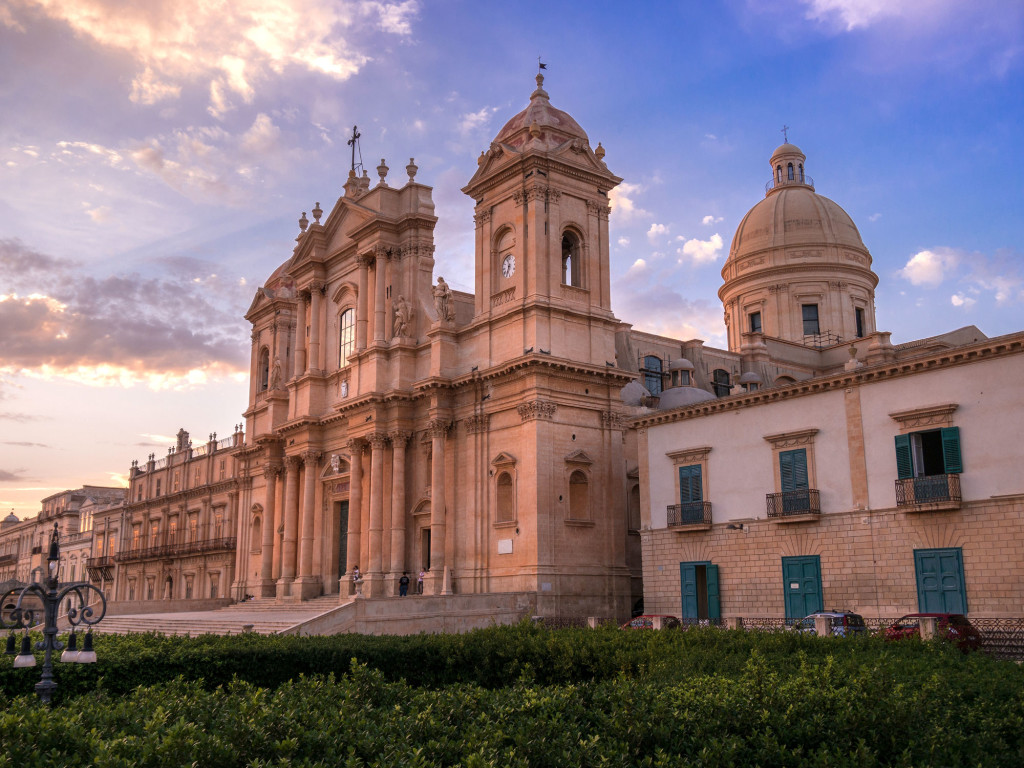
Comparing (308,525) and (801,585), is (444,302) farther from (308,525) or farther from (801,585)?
(801,585)

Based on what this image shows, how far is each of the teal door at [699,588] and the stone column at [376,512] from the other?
1260 cm

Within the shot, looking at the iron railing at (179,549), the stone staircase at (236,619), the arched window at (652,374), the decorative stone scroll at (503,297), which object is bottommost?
the stone staircase at (236,619)

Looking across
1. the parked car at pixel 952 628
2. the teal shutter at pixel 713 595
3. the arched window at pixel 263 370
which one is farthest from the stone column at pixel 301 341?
the parked car at pixel 952 628

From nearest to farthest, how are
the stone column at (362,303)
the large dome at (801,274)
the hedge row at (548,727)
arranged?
the hedge row at (548,727), the stone column at (362,303), the large dome at (801,274)

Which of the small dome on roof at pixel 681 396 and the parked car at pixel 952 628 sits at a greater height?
the small dome on roof at pixel 681 396

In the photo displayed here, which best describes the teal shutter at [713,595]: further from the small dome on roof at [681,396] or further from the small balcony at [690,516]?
the small dome on roof at [681,396]

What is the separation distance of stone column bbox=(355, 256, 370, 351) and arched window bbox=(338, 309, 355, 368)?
1357 millimetres

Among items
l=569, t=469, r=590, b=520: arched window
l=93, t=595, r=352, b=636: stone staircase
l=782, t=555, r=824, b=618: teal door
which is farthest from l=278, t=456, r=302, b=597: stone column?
l=782, t=555, r=824, b=618: teal door

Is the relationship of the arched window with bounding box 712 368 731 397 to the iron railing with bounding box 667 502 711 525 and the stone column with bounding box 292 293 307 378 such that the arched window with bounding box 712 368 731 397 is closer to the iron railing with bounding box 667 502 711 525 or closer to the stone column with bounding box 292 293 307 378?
the iron railing with bounding box 667 502 711 525

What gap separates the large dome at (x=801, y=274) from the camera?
189 ft

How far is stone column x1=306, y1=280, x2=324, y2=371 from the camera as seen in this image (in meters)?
45.2

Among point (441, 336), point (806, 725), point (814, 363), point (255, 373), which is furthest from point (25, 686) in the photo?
point (814, 363)

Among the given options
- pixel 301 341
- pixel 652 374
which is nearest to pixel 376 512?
pixel 301 341

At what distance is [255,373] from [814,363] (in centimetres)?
3199
